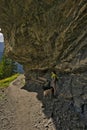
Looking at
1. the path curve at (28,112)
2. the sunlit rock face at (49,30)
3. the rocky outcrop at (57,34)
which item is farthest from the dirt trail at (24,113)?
the sunlit rock face at (49,30)

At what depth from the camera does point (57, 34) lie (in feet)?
110

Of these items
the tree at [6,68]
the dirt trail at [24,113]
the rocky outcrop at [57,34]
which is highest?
the rocky outcrop at [57,34]

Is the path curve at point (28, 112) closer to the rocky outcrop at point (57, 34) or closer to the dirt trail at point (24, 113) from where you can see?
the dirt trail at point (24, 113)

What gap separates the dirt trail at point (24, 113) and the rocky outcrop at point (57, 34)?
536 cm

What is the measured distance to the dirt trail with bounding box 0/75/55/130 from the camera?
37406 millimetres

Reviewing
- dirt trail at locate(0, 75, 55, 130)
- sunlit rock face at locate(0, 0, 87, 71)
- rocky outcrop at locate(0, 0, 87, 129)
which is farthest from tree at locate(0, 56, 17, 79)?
rocky outcrop at locate(0, 0, 87, 129)

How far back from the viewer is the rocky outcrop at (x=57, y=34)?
29.9 m

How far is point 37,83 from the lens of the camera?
173 feet

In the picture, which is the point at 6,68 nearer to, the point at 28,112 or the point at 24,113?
the point at 24,113

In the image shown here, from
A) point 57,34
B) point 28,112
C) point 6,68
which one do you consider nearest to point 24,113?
point 28,112

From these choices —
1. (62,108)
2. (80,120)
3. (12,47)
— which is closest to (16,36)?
(12,47)

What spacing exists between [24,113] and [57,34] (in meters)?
15.3

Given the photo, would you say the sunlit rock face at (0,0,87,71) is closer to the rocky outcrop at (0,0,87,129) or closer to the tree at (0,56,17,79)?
the rocky outcrop at (0,0,87,129)

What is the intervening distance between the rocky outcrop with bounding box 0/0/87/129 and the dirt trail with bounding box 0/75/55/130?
211 inches
